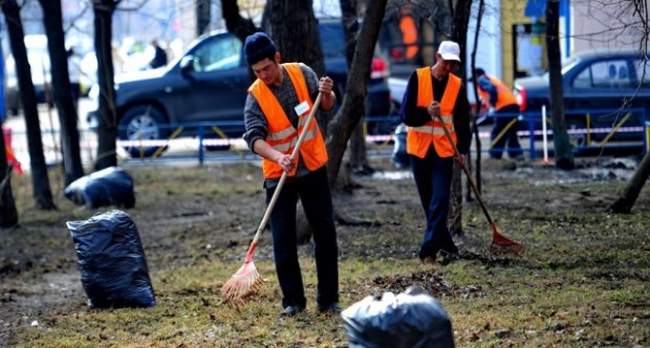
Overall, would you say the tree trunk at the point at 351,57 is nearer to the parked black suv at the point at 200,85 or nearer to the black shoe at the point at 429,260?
the black shoe at the point at 429,260

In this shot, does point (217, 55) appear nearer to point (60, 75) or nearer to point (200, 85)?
point (200, 85)

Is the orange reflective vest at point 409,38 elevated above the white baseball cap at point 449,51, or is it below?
below

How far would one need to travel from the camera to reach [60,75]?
1727 cm

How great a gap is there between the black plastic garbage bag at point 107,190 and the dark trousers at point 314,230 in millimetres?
7944

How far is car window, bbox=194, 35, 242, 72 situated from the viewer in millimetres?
23531

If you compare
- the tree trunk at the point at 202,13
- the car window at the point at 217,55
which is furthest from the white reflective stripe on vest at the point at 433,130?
the car window at the point at 217,55

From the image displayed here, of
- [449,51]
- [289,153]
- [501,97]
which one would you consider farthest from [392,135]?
[289,153]

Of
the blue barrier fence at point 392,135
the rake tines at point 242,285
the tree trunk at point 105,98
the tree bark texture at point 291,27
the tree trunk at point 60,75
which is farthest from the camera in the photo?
the blue barrier fence at point 392,135

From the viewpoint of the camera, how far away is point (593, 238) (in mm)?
11406

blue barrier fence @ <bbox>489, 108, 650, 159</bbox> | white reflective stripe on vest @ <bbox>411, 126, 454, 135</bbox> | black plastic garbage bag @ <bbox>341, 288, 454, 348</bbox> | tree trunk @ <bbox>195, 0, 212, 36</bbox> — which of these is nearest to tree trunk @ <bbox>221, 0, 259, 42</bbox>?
white reflective stripe on vest @ <bbox>411, 126, 454, 135</bbox>

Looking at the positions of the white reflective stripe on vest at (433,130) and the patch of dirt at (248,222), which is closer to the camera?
the white reflective stripe on vest at (433,130)

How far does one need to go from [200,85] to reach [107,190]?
7.53 metres

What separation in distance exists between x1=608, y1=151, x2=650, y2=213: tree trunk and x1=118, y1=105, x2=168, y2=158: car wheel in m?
11.0

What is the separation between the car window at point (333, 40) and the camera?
2352cm
